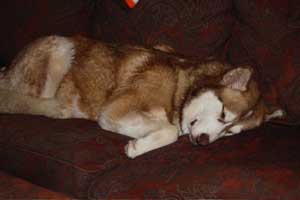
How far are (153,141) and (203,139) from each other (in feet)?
1.12

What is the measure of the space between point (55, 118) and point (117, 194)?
3.44 ft

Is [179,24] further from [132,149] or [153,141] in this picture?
[132,149]

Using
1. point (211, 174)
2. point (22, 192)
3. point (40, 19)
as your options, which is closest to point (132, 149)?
point (211, 174)

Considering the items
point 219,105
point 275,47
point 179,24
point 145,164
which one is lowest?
point 145,164

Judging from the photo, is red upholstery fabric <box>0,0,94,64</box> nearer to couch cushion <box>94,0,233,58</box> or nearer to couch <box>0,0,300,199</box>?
couch <box>0,0,300,199</box>

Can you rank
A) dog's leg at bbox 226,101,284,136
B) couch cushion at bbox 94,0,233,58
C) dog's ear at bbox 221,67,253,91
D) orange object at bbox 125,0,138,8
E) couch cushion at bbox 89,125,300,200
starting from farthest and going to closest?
orange object at bbox 125,0,138,8 → couch cushion at bbox 94,0,233,58 → dog's leg at bbox 226,101,284,136 → dog's ear at bbox 221,67,253,91 → couch cushion at bbox 89,125,300,200

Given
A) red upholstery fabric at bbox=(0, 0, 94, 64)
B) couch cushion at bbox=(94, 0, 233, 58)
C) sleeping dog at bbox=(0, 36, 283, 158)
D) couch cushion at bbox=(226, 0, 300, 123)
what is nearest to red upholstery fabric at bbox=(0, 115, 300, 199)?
sleeping dog at bbox=(0, 36, 283, 158)

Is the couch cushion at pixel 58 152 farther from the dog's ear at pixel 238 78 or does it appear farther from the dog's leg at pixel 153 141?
the dog's ear at pixel 238 78

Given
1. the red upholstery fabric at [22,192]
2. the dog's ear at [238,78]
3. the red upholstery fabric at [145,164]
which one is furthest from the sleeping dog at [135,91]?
the red upholstery fabric at [22,192]

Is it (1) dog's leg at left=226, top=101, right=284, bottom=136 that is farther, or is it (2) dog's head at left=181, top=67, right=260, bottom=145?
(1) dog's leg at left=226, top=101, right=284, bottom=136

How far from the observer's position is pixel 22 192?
6.22ft

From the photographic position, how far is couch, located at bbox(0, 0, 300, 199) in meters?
2.11

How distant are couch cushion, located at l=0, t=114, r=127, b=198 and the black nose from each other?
52cm

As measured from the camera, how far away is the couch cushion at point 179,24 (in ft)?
10.5
